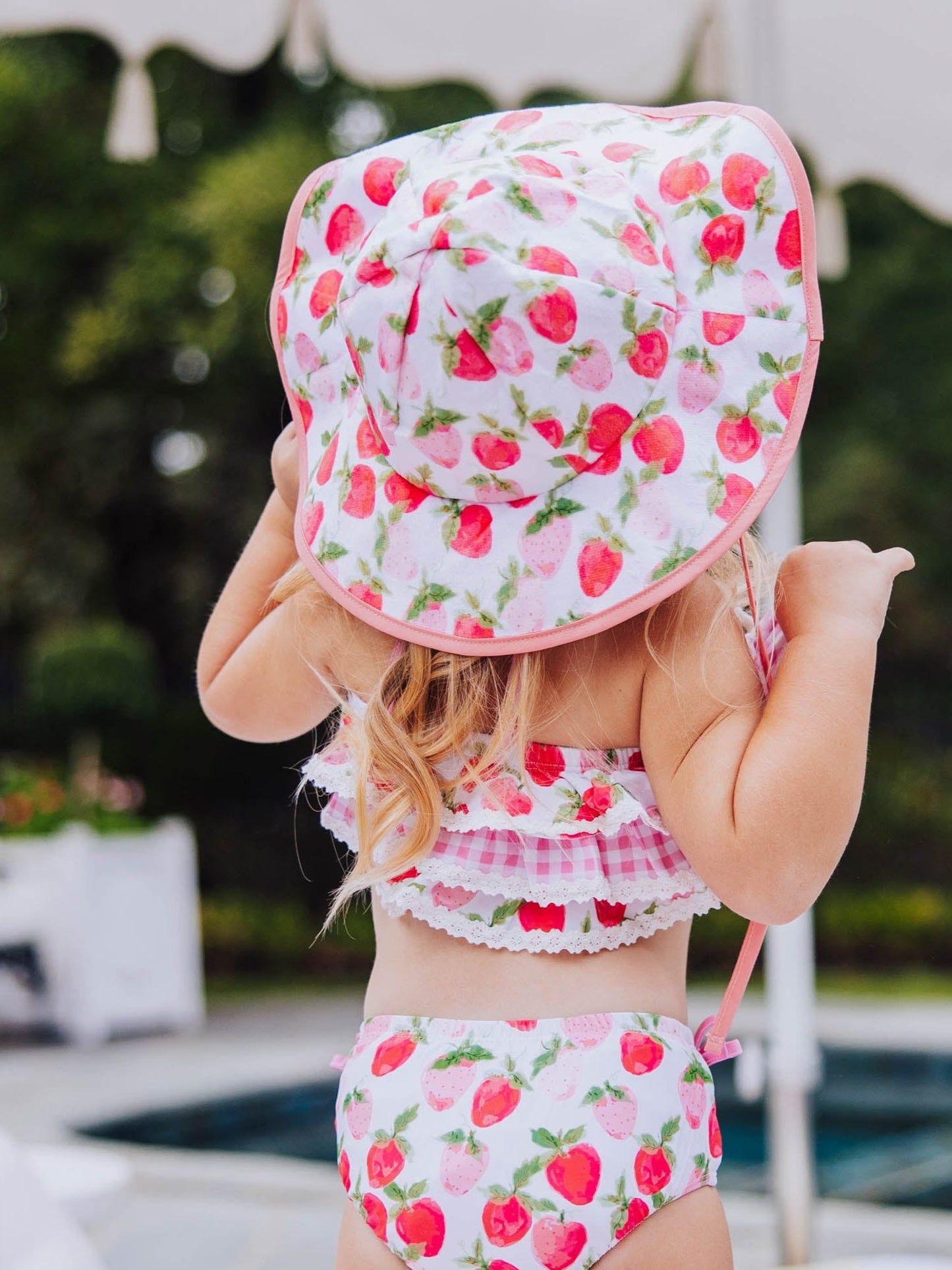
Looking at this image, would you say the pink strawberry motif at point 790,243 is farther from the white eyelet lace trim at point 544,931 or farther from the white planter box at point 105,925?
the white planter box at point 105,925

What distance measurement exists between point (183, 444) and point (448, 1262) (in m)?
9.17

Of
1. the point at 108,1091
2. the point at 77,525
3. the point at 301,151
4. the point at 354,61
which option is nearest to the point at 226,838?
the point at 77,525

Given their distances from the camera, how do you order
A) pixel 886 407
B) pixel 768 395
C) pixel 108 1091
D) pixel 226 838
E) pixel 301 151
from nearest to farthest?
pixel 768 395, pixel 108 1091, pixel 301 151, pixel 226 838, pixel 886 407

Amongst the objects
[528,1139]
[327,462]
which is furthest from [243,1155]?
[327,462]

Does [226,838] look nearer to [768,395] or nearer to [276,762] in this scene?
[276,762]

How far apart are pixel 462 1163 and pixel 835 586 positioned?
0.55m

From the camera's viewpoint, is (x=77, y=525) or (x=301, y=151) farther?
(x=77, y=525)

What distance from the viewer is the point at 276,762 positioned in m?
8.53

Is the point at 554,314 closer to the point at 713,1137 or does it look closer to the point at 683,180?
the point at 683,180

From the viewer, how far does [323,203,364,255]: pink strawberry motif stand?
120 cm

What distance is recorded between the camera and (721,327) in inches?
42.0

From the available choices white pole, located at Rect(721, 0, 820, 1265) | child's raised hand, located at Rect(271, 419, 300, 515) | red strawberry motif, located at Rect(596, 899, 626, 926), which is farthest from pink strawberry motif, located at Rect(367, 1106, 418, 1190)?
white pole, located at Rect(721, 0, 820, 1265)

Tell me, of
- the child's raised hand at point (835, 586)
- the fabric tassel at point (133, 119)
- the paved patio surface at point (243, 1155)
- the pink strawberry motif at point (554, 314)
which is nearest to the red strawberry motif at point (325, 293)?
the pink strawberry motif at point (554, 314)

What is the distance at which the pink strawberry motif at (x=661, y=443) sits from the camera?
3.51ft
